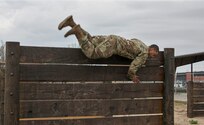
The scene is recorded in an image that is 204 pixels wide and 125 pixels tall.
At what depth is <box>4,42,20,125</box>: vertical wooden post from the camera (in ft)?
14.9

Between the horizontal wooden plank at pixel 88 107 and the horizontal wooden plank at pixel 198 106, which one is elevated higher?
the horizontal wooden plank at pixel 88 107

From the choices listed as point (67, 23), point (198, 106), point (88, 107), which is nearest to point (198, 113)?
point (198, 106)

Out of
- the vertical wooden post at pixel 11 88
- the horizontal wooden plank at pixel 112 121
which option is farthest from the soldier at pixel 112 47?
the vertical wooden post at pixel 11 88

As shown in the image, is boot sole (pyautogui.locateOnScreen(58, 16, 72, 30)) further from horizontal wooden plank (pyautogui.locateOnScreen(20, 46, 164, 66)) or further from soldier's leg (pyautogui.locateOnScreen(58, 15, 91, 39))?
horizontal wooden plank (pyautogui.locateOnScreen(20, 46, 164, 66))

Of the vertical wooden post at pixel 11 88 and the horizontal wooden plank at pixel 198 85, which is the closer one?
the vertical wooden post at pixel 11 88

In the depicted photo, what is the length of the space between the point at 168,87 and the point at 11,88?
2105 millimetres

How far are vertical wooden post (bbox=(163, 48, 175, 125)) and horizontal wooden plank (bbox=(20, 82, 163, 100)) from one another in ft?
0.28

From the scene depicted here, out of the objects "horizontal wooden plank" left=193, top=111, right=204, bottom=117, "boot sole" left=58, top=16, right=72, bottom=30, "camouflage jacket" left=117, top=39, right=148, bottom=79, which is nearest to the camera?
"boot sole" left=58, top=16, right=72, bottom=30

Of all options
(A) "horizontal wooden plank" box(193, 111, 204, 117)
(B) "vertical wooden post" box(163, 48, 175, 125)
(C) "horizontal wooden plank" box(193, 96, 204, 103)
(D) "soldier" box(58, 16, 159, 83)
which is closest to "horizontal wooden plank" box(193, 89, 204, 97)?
(C) "horizontal wooden plank" box(193, 96, 204, 103)

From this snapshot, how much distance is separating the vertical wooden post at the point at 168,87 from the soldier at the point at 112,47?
20 cm

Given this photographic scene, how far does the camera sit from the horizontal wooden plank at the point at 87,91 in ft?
15.3

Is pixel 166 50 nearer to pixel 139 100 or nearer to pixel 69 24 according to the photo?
pixel 139 100

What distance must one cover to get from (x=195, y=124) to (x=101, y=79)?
7482mm

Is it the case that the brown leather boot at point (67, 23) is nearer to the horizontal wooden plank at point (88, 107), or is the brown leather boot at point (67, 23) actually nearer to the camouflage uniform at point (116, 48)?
the camouflage uniform at point (116, 48)
